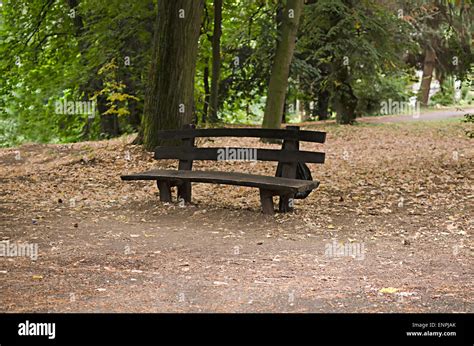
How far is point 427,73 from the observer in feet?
117

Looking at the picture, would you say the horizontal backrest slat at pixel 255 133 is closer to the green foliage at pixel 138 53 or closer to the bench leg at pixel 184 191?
the bench leg at pixel 184 191

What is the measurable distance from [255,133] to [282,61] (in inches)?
299

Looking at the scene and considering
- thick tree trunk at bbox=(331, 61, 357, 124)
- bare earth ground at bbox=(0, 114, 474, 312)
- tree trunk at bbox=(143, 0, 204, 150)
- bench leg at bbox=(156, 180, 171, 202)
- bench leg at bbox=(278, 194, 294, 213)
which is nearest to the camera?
bare earth ground at bbox=(0, 114, 474, 312)

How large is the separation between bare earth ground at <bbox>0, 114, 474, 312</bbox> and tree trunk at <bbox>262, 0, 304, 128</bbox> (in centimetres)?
279

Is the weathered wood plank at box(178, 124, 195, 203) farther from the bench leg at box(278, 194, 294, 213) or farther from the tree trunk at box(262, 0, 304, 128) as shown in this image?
the tree trunk at box(262, 0, 304, 128)

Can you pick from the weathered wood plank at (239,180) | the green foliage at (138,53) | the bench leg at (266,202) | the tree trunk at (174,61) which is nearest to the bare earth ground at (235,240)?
the bench leg at (266,202)

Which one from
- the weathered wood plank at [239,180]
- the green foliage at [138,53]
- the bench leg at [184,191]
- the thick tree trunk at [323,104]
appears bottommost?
the bench leg at [184,191]

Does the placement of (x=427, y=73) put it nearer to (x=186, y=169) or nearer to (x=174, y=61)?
(x=174, y=61)

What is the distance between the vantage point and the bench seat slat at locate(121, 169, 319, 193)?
9000 millimetres

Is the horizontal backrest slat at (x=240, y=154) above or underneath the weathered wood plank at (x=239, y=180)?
above

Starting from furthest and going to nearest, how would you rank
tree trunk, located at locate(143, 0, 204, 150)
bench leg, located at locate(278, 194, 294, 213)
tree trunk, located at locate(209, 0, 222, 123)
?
1. tree trunk, located at locate(209, 0, 222, 123)
2. tree trunk, located at locate(143, 0, 204, 150)
3. bench leg, located at locate(278, 194, 294, 213)

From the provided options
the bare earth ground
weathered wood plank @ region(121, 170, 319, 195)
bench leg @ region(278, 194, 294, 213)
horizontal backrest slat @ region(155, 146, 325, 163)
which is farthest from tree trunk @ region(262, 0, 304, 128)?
bench leg @ region(278, 194, 294, 213)

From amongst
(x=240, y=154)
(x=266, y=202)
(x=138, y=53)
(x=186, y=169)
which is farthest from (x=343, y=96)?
(x=266, y=202)

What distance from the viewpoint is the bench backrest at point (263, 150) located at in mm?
9477
